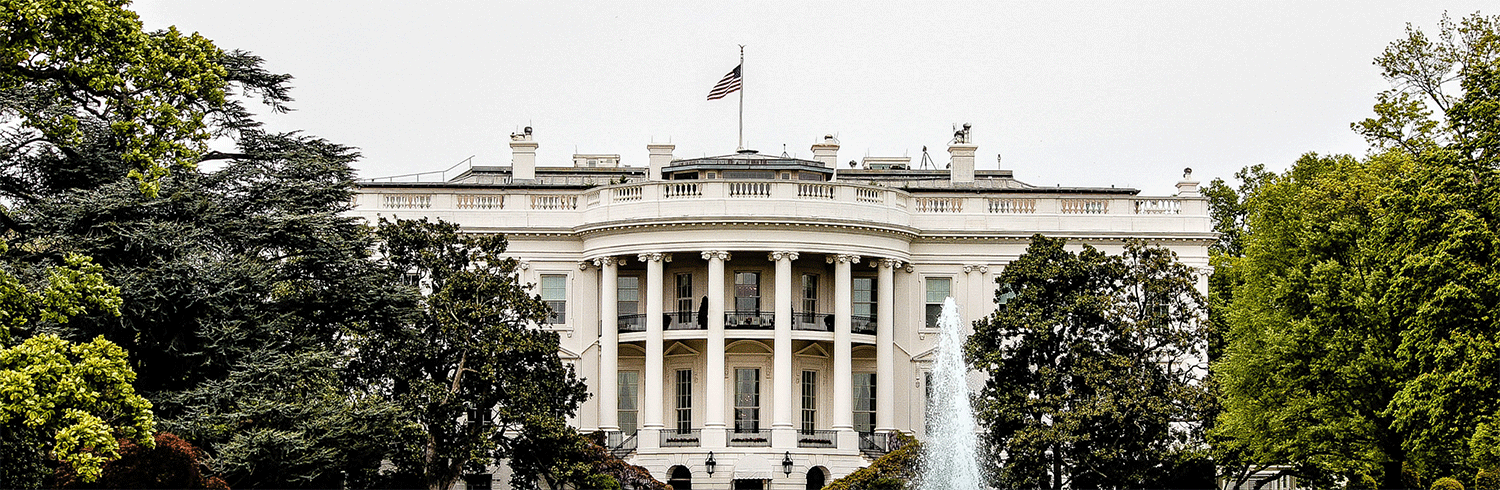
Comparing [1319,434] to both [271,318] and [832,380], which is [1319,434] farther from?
[271,318]

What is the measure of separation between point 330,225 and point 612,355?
14.7 meters

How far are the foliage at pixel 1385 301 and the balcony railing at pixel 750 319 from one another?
1297 centimetres

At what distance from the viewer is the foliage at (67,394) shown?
27.2 metres

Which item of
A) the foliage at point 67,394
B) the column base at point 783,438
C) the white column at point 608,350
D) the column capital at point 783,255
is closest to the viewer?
the foliage at point 67,394

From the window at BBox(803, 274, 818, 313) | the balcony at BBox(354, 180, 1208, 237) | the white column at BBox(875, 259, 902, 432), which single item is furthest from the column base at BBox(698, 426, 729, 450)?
the balcony at BBox(354, 180, 1208, 237)

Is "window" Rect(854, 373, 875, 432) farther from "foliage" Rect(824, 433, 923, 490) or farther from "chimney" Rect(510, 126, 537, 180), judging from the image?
"chimney" Rect(510, 126, 537, 180)

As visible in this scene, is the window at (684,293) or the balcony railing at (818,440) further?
the window at (684,293)

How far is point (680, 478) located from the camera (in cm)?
5362

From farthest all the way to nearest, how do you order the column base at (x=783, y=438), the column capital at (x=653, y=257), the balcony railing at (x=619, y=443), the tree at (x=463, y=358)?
the column capital at (x=653, y=257), the balcony railing at (x=619, y=443), the column base at (x=783, y=438), the tree at (x=463, y=358)

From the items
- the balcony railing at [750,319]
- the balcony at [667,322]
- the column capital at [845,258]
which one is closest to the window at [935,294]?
the column capital at [845,258]

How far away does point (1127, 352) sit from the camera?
157 ft

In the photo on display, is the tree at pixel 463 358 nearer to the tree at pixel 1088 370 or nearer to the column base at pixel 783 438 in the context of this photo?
the column base at pixel 783 438

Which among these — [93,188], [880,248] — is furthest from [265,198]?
[880,248]

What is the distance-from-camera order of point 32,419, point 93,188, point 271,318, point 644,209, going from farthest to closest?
point 644,209, point 271,318, point 93,188, point 32,419
